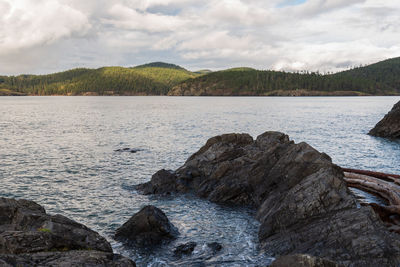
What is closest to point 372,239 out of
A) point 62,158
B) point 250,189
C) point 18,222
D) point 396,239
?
point 396,239

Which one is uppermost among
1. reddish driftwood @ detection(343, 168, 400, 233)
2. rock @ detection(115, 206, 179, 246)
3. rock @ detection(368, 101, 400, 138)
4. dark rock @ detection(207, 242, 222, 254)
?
rock @ detection(368, 101, 400, 138)

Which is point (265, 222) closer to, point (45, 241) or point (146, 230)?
point (146, 230)

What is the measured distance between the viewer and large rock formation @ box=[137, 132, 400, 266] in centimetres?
1208

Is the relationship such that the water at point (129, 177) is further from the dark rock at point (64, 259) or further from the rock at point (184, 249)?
the dark rock at point (64, 259)

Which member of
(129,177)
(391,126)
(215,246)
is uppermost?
(391,126)

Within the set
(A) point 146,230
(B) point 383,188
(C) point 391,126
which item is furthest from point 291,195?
(C) point 391,126

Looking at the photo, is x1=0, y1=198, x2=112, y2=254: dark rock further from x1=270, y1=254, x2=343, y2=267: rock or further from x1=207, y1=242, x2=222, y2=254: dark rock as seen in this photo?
x1=270, y1=254, x2=343, y2=267: rock

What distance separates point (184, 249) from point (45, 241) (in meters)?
6.80

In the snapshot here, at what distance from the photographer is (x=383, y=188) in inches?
830

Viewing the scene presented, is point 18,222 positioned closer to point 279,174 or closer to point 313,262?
point 313,262

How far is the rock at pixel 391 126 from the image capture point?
50.2 meters

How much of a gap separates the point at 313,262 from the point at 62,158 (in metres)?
34.0

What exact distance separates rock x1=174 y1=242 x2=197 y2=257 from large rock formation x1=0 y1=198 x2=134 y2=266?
3994 mm

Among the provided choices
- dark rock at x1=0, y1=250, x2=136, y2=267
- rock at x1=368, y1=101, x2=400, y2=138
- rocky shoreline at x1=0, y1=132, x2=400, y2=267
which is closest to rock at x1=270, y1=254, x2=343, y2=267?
rocky shoreline at x1=0, y1=132, x2=400, y2=267
